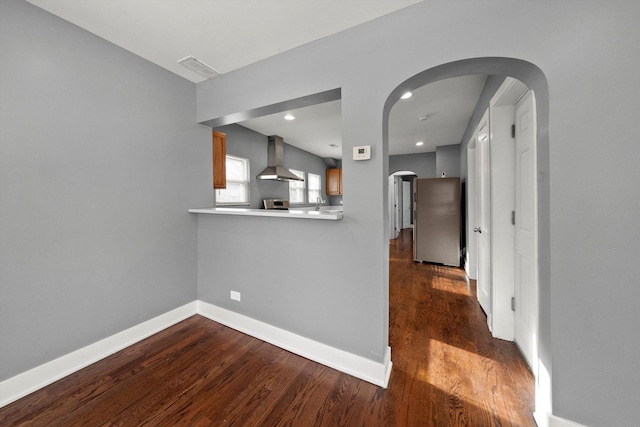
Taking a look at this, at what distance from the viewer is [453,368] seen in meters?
1.78

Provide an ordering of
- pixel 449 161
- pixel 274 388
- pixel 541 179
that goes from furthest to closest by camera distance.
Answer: pixel 449 161 → pixel 274 388 → pixel 541 179

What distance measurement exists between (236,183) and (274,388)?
3592 millimetres

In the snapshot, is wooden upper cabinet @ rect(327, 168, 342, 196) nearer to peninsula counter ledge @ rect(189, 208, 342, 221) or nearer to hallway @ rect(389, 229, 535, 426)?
hallway @ rect(389, 229, 535, 426)

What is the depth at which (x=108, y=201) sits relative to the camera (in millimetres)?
1944

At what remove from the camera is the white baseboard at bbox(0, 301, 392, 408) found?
1.56 m

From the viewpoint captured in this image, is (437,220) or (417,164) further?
(417,164)

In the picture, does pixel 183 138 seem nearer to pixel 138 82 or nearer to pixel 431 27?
pixel 138 82

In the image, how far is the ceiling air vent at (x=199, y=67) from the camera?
2.12 metres

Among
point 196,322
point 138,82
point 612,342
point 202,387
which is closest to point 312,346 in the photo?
point 202,387

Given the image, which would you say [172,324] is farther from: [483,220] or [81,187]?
[483,220]

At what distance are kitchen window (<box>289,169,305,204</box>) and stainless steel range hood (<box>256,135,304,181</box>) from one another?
1.05 meters

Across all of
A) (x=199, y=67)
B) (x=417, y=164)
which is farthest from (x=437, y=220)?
(x=199, y=67)

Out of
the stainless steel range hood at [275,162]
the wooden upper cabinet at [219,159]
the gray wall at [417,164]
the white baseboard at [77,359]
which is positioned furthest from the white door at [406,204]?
the white baseboard at [77,359]

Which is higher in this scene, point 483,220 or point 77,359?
point 483,220
